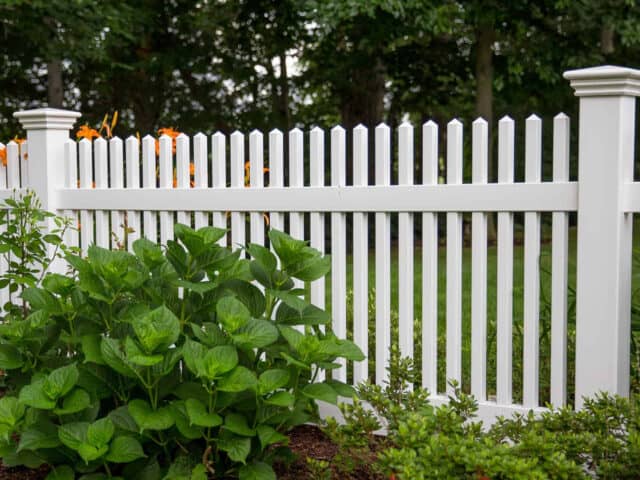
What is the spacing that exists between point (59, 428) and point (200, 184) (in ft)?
5.65

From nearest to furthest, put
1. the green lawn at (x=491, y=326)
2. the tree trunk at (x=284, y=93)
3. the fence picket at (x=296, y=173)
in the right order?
the fence picket at (x=296, y=173), the green lawn at (x=491, y=326), the tree trunk at (x=284, y=93)

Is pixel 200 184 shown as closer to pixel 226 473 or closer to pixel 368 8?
pixel 226 473

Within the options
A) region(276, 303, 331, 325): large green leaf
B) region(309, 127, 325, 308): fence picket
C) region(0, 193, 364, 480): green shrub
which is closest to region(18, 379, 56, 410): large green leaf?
region(0, 193, 364, 480): green shrub

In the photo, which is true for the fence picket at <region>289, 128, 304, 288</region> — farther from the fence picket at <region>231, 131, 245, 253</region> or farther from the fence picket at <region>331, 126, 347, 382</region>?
the fence picket at <region>231, 131, 245, 253</region>

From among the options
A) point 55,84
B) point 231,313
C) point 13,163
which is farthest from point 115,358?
point 55,84

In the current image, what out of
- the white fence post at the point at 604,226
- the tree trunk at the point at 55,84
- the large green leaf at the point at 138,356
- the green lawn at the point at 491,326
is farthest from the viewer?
the tree trunk at the point at 55,84

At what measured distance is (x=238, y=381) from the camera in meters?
2.68

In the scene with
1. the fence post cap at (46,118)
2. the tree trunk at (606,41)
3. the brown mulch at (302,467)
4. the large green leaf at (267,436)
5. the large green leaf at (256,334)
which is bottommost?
the brown mulch at (302,467)

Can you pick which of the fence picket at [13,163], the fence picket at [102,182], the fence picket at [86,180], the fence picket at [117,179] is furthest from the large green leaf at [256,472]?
the fence picket at [13,163]

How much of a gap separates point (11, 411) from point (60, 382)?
0.75ft

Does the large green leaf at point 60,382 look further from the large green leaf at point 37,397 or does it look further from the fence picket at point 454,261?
the fence picket at point 454,261

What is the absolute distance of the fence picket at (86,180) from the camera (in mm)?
4723

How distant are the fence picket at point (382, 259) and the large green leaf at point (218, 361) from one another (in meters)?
1.15

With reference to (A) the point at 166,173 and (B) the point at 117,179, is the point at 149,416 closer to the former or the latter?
(A) the point at 166,173
